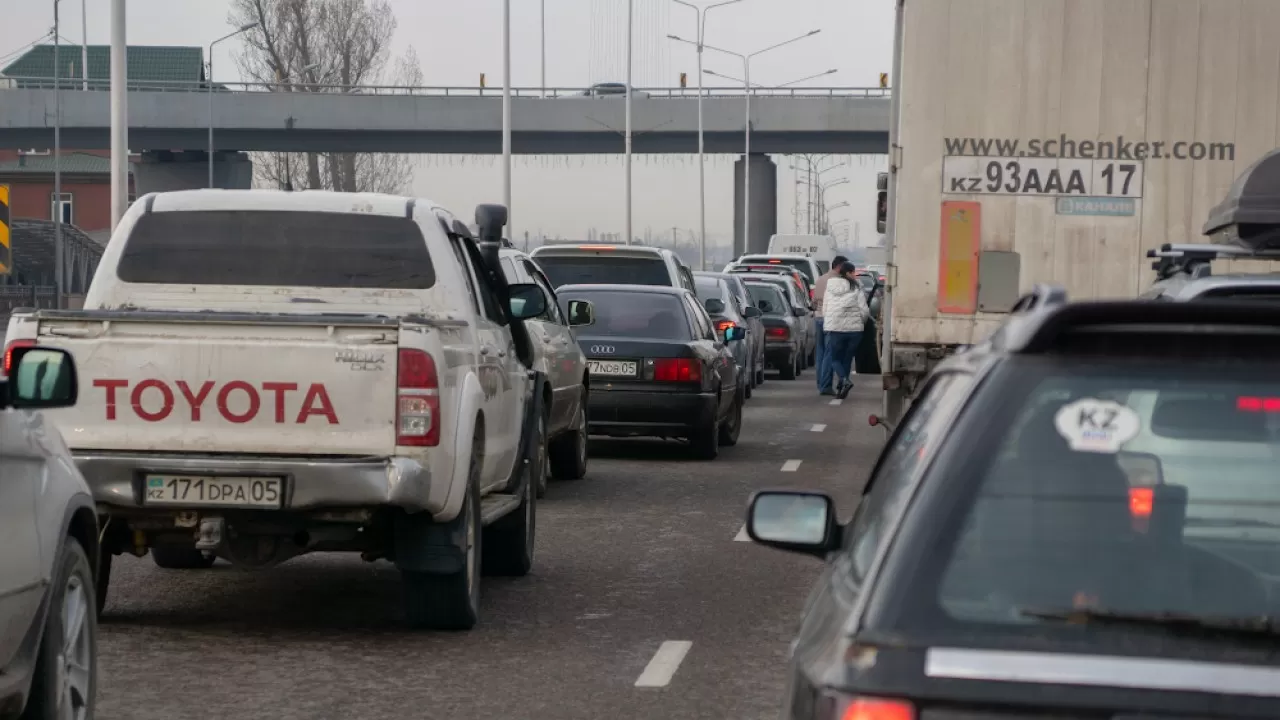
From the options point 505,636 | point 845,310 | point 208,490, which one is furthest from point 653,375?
point 208,490

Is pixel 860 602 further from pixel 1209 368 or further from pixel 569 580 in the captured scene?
pixel 569 580

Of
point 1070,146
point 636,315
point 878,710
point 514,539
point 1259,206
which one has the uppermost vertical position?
point 1070,146

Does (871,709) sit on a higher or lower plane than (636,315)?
higher

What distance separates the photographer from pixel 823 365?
1087 inches

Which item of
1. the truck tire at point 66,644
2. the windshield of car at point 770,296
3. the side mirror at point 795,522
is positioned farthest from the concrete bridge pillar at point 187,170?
the side mirror at point 795,522

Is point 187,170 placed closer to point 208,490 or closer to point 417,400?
point 208,490

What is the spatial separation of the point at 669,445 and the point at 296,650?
439 inches

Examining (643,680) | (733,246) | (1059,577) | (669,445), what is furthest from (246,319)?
(733,246)

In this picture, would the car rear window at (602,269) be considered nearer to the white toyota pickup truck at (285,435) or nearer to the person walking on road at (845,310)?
the person walking on road at (845,310)

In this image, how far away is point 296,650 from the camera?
837 cm

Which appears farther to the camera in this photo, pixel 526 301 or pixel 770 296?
pixel 770 296

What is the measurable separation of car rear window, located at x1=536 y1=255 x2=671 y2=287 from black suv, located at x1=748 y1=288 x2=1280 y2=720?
56.7 ft

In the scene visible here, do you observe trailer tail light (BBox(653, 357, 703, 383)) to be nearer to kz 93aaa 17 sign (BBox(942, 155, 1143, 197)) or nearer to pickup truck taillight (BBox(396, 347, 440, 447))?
kz 93aaa 17 sign (BBox(942, 155, 1143, 197))

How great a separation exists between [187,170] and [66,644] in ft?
231
